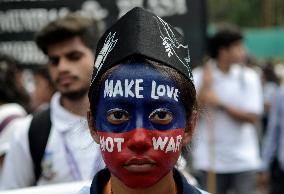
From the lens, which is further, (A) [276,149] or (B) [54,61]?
(A) [276,149]

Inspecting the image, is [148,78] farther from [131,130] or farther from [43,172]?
[43,172]

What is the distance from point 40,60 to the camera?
6352 mm

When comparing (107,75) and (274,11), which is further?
(274,11)

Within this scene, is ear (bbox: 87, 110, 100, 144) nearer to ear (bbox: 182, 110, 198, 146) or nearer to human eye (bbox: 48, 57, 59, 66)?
ear (bbox: 182, 110, 198, 146)

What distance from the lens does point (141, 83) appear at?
88.7 inches

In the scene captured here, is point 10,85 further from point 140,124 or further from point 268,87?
point 268,87

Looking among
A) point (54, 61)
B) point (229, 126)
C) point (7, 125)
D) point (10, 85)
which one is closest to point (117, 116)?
point (54, 61)

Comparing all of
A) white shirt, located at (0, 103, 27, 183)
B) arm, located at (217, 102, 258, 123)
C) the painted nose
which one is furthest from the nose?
arm, located at (217, 102, 258, 123)

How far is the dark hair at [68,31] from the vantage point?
12.8ft

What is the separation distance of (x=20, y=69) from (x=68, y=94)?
221 centimetres

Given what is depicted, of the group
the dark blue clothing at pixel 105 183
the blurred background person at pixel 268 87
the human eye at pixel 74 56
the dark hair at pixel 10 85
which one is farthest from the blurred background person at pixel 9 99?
the blurred background person at pixel 268 87

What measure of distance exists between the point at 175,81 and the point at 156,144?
0.19 metres

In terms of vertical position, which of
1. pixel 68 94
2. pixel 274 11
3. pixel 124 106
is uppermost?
pixel 124 106

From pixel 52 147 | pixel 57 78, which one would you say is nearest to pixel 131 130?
pixel 52 147
